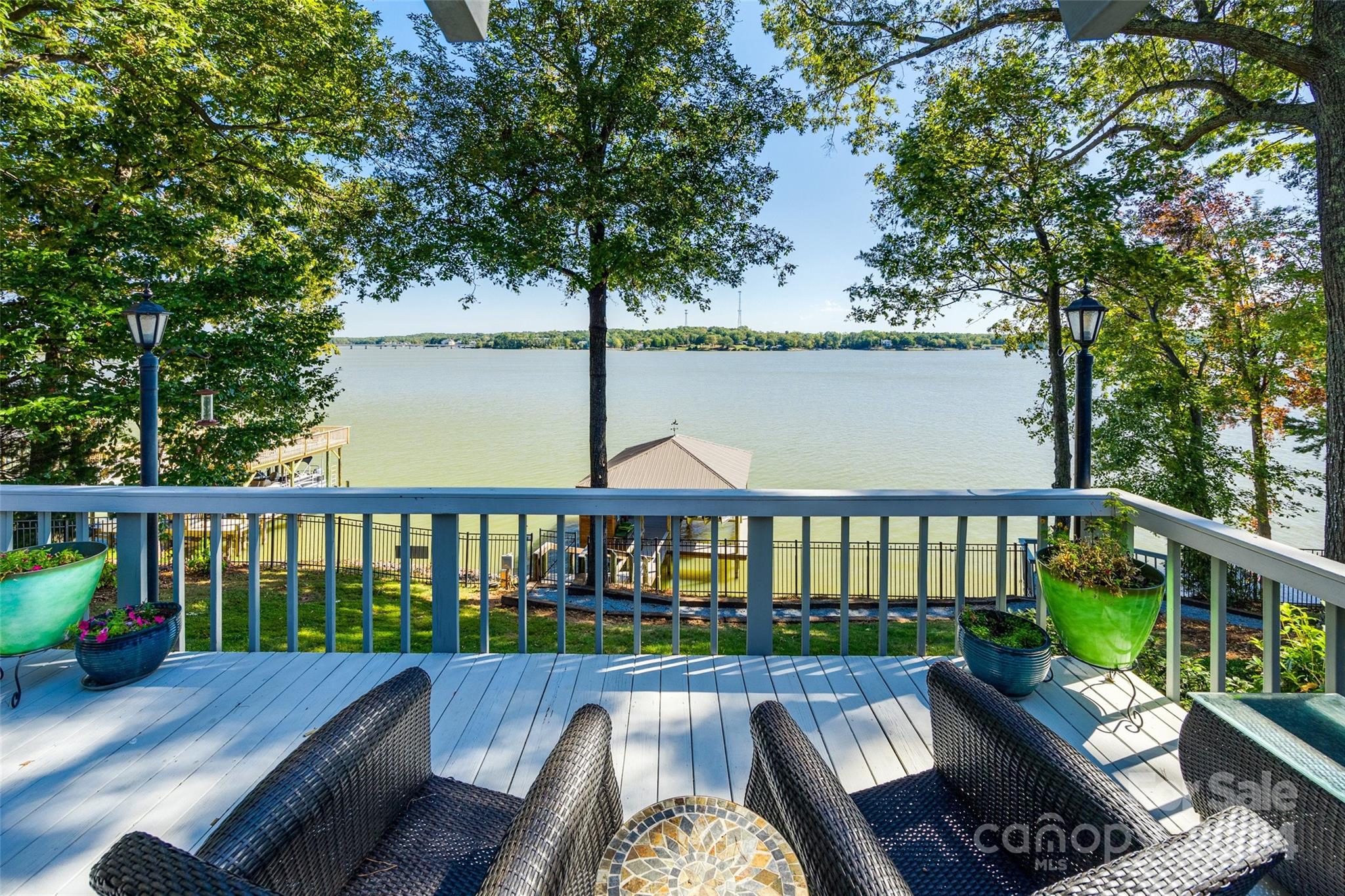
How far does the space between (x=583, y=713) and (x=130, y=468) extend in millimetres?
10622

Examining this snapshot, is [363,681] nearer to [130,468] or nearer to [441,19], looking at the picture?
[441,19]

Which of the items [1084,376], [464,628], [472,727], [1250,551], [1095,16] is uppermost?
[1095,16]

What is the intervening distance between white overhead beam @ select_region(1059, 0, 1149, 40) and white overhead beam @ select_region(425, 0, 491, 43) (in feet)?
5.94

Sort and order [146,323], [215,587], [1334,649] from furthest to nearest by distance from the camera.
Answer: [146,323]
[215,587]
[1334,649]

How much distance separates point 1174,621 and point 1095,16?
238 cm

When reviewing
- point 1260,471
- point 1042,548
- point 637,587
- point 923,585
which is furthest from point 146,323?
point 1260,471

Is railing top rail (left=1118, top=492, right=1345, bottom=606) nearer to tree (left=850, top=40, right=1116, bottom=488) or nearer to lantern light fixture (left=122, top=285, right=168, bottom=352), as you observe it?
lantern light fixture (left=122, top=285, right=168, bottom=352)

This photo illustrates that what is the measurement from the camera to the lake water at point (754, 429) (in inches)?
750

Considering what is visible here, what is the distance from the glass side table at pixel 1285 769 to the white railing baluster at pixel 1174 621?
67 centimetres

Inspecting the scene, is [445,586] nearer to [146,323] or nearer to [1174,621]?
[146,323]

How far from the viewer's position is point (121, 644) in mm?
2373

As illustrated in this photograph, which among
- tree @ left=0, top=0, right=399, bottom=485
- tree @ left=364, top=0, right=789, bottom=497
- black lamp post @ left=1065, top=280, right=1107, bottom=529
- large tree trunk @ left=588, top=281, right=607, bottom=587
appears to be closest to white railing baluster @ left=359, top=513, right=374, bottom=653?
black lamp post @ left=1065, top=280, right=1107, bottom=529

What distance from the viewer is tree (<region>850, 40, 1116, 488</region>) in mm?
8180

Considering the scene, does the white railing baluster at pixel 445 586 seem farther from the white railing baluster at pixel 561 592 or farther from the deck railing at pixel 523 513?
the white railing baluster at pixel 561 592
